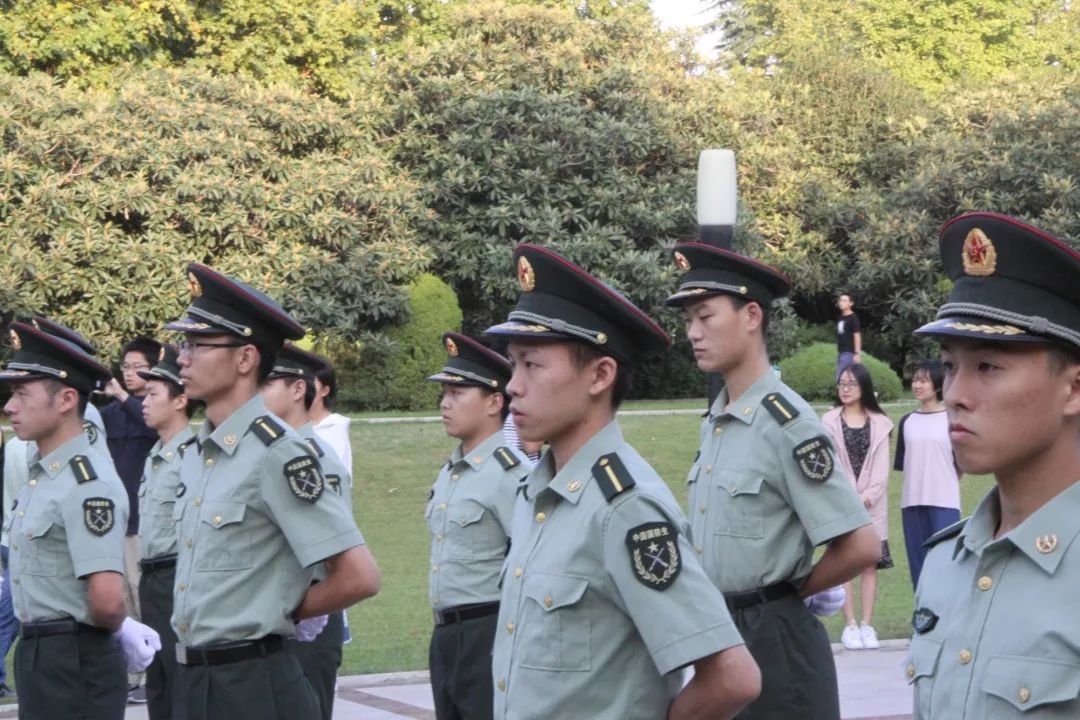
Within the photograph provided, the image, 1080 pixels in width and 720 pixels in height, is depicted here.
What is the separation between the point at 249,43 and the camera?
1307 inches

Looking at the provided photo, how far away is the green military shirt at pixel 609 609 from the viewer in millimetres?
3498

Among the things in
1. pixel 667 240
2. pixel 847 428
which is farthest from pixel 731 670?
pixel 667 240

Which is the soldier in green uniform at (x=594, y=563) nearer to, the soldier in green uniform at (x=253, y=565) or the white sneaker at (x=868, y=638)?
the soldier in green uniform at (x=253, y=565)

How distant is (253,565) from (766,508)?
183cm

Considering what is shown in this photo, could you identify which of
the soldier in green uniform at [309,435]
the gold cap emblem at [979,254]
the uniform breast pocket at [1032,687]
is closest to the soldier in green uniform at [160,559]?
the soldier in green uniform at [309,435]

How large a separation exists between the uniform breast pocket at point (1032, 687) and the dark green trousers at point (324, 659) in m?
5.17

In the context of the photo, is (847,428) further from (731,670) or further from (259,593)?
(731,670)

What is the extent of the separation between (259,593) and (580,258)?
23.4 m

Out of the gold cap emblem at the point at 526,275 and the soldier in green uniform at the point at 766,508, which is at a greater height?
the gold cap emblem at the point at 526,275

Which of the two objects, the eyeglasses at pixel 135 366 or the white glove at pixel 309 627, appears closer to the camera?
the white glove at pixel 309 627

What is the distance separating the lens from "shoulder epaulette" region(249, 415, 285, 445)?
508 centimetres

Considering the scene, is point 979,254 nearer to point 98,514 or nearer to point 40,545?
point 98,514

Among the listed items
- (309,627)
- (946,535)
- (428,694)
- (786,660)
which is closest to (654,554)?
(946,535)

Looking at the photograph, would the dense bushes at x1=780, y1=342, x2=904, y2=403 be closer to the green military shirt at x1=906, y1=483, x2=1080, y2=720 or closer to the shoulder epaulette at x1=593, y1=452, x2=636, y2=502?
the shoulder epaulette at x1=593, y1=452, x2=636, y2=502
